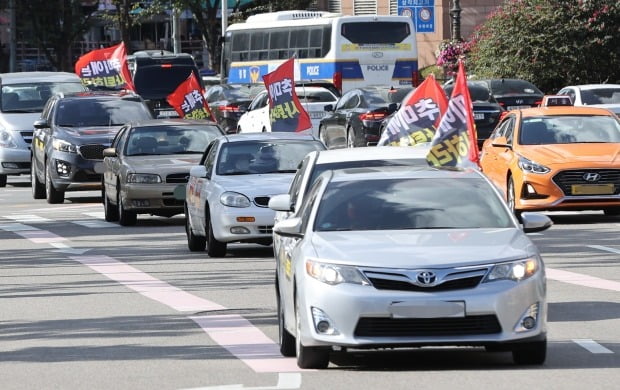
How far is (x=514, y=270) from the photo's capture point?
1076cm

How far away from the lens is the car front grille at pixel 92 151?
98.9 feet

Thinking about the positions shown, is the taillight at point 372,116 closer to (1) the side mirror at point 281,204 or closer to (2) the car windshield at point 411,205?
(1) the side mirror at point 281,204

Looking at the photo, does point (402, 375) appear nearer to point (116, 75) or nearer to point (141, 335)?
point (141, 335)

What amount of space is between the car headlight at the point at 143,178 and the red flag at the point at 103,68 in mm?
18850

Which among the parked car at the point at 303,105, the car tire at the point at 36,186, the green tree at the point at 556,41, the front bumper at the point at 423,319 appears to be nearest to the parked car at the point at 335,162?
the front bumper at the point at 423,319

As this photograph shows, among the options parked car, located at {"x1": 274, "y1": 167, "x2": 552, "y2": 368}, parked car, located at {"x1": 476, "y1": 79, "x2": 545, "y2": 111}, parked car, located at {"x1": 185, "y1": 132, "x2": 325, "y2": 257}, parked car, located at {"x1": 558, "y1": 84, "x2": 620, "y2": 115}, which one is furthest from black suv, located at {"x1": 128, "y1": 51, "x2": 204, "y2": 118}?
parked car, located at {"x1": 274, "y1": 167, "x2": 552, "y2": 368}

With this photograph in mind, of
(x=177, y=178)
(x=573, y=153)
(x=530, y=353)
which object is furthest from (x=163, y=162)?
(x=530, y=353)

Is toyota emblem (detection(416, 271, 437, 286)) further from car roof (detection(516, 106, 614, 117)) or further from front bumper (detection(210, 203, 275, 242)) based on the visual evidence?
car roof (detection(516, 106, 614, 117))

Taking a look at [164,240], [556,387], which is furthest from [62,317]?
[164,240]

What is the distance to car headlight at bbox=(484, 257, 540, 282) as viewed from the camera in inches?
421

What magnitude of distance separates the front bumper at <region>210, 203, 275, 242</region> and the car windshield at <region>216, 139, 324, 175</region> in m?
1.10

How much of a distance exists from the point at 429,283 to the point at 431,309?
0.53ft

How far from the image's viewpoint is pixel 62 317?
14.8 meters

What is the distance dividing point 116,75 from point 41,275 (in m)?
25.8
